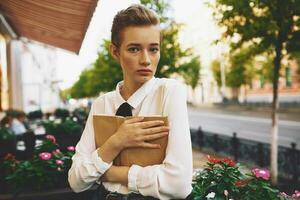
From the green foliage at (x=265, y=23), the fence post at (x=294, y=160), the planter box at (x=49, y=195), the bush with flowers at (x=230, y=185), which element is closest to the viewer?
the bush with flowers at (x=230, y=185)

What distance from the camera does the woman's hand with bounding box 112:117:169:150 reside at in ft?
4.81

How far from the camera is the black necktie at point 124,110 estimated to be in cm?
161

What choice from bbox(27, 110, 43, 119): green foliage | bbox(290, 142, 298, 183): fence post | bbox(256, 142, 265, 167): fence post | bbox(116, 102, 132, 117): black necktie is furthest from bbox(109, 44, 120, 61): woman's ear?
bbox(27, 110, 43, 119): green foliage

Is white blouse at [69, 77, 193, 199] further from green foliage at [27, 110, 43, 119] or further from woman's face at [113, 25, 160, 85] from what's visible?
green foliage at [27, 110, 43, 119]

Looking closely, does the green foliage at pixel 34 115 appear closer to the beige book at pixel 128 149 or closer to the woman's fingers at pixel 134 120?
the beige book at pixel 128 149

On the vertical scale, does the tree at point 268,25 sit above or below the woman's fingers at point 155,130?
above

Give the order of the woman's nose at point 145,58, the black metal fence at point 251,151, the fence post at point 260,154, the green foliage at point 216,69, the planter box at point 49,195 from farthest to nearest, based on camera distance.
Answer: the green foliage at point 216,69 → the fence post at point 260,154 → the black metal fence at point 251,151 → the planter box at point 49,195 → the woman's nose at point 145,58

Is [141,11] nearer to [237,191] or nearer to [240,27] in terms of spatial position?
[237,191]

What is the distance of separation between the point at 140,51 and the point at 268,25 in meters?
5.80

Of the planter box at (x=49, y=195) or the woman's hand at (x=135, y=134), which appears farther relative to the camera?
the planter box at (x=49, y=195)

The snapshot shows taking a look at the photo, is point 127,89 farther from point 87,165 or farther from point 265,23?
point 265,23

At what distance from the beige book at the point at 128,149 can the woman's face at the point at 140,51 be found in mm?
212

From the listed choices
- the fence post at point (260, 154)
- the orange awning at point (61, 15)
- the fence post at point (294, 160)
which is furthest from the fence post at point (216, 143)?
the orange awning at point (61, 15)

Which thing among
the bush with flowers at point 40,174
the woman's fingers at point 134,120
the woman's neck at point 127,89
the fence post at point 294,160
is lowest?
the fence post at point 294,160
